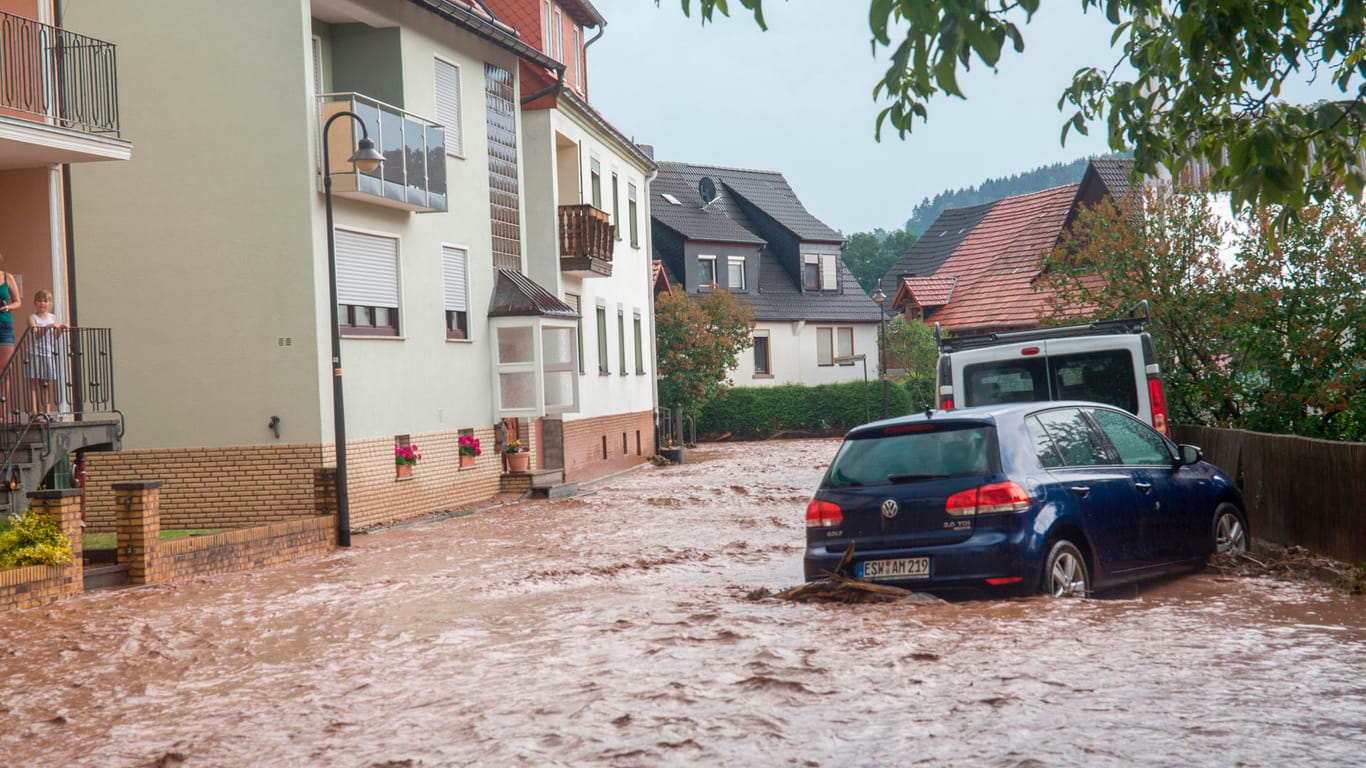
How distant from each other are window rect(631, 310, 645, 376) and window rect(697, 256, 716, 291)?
21684 millimetres

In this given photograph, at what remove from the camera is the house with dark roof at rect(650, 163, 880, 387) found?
61.5m

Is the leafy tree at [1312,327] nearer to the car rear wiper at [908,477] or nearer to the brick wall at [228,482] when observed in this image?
the car rear wiper at [908,477]

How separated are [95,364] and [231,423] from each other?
291 centimetres

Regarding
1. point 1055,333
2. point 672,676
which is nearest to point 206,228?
point 1055,333

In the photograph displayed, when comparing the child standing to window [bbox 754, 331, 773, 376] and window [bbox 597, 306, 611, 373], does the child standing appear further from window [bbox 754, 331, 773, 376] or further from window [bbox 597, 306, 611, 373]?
window [bbox 754, 331, 773, 376]

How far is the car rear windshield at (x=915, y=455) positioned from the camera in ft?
33.8

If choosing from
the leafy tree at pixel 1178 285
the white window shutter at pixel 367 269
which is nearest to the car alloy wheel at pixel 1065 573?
the leafy tree at pixel 1178 285

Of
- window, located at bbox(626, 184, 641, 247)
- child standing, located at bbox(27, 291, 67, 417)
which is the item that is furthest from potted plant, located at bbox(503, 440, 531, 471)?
window, located at bbox(626, 184, 641, 247)

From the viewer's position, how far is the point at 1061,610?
973cm

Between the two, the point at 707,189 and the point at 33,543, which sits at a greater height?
the point at 707,189

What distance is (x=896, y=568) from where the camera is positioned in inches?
411

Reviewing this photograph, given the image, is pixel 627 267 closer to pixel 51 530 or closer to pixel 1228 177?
pixel 51 530

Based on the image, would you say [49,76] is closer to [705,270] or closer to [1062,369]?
[1062,369]

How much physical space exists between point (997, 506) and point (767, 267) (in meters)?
55.3
